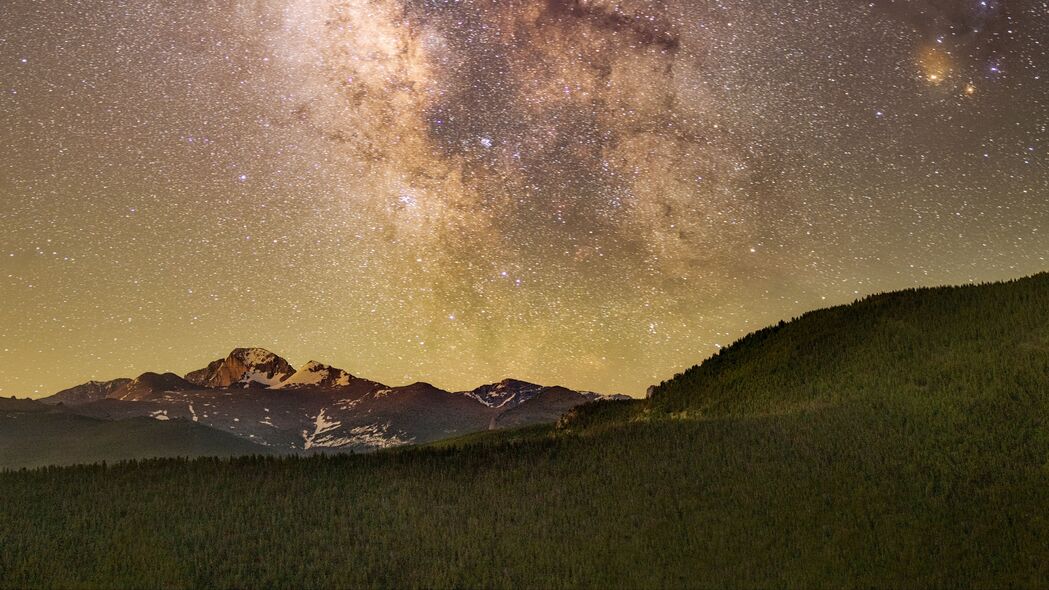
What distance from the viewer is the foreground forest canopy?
3334 centimetres

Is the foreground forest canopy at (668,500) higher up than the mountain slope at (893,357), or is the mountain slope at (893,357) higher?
the mountain slope at (893,357)

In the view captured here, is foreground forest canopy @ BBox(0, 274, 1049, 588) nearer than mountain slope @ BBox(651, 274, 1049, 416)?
Yes

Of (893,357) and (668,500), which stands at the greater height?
(893,357)

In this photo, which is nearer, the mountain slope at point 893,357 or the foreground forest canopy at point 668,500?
the foreground forest canopy at point 668,500

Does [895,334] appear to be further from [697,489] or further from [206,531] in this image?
[206,531]

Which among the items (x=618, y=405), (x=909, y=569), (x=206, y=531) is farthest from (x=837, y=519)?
(x=618, y=405)

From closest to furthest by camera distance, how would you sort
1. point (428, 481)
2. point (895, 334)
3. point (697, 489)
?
point (697, 489) → point (428, 481) → point (895, 334)

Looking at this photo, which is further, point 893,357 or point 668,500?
point 893,357

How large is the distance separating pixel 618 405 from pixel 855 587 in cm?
5551

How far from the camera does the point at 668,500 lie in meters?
40.9

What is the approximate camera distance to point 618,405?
85562 mm

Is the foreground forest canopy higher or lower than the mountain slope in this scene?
lower

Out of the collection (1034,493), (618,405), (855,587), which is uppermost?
(618,405)

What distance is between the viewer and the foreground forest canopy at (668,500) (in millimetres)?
33344
